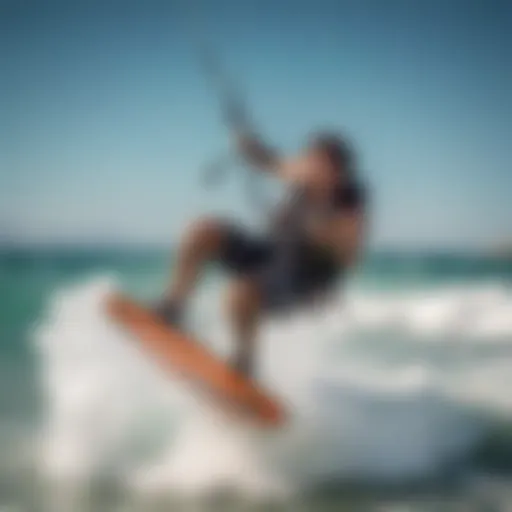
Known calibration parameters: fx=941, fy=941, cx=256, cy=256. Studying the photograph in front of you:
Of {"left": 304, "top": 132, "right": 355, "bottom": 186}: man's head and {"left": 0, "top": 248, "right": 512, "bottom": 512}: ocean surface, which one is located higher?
{"left": 304, "top": 132, "right": 355, "bottom": 186}: man's head

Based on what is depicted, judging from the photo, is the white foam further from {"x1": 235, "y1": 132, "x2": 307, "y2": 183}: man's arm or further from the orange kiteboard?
{"x1": 235, "y1": 132, "x2": 307, "y2": 183}: man's arm

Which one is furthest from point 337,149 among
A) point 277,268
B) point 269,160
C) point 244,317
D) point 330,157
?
point 244,317

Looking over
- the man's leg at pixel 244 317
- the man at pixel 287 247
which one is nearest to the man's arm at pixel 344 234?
the man at pixel 287 247

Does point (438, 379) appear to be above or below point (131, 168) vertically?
below

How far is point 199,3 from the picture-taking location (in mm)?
1678

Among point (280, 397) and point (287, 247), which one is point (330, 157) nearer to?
point (287, 247)

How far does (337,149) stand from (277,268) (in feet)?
0.77

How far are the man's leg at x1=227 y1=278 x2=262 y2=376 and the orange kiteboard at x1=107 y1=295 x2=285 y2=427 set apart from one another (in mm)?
25

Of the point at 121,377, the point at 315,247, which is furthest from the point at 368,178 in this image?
the point at 121,377

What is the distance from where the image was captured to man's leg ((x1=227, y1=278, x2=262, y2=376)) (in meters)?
1.62

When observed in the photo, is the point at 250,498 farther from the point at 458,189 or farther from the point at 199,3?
the point at 199,3

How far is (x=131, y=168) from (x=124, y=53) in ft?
0.69

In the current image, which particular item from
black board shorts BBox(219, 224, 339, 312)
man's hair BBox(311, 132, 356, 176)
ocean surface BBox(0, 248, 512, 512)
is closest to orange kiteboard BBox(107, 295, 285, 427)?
ocean surface BBox(0, 248, 512, 512)

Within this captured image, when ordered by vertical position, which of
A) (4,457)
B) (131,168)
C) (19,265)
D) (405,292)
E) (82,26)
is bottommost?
(4,457)
